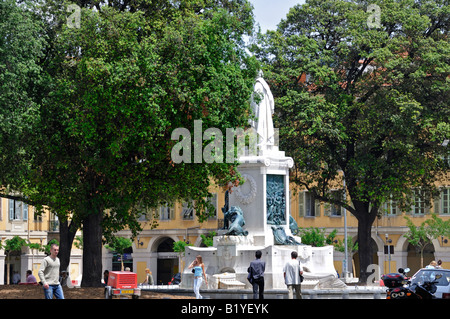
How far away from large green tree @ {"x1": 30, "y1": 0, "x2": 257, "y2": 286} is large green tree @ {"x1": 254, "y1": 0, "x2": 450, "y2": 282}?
11.8m

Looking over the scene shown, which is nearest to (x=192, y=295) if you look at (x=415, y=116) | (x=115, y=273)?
(x=115, y=273)

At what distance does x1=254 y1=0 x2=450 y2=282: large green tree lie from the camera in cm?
4081

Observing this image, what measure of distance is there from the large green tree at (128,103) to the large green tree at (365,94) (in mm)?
11830

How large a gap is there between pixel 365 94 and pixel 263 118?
12.3 metres

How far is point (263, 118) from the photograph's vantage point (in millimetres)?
31734

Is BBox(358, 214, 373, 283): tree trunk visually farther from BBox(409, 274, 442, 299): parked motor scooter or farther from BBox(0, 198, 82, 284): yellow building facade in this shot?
BBox(0, 198, 82, 284): yellow building facade

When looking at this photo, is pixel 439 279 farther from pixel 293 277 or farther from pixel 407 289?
pixel 293 277

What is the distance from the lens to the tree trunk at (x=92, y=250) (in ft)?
98.1

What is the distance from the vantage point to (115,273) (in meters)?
24.6

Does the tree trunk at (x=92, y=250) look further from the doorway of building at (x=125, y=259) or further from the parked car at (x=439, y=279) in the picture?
the doorway of building at (x=125, y=259)

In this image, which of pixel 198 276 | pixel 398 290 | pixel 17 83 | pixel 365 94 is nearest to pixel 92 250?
pixel 198 276

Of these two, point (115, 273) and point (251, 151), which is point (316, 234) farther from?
point (115, 273)

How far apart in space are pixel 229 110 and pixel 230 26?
2747 mm

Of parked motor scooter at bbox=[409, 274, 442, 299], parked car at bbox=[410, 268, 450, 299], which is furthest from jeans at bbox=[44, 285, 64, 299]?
parked car at bbox=[410, 268, 450, 299]
